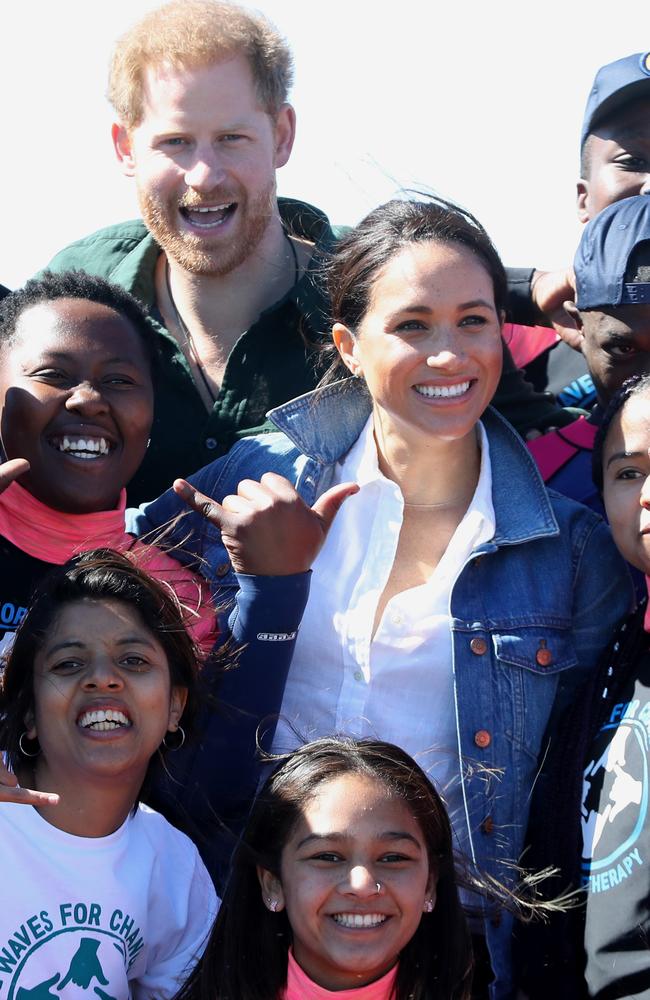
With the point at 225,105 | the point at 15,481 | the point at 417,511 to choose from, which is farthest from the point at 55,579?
the point at 225,105

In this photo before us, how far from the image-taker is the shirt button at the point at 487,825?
3.22 meters

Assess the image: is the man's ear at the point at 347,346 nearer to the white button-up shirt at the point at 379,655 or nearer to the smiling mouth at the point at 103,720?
the white button-up shirt at the point at 379,655

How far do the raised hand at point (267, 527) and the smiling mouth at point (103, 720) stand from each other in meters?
0.42

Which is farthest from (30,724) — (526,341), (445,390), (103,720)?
(526,341)

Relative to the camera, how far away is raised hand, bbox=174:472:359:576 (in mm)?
3061

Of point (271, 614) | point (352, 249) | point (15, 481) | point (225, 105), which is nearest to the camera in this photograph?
point (271, 614)

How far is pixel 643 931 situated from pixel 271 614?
3.32 feet

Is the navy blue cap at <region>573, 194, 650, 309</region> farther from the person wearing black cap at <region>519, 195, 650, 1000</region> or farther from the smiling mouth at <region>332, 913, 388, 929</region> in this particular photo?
the smiling mouth at <region>332, 913, 388, 929</region>

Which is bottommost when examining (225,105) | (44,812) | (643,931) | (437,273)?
(643,931)

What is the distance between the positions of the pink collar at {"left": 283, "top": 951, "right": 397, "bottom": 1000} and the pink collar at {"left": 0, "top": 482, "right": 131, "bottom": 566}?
42.9 inches

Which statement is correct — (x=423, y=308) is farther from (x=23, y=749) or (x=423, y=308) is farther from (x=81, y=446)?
(x=23, y=749)

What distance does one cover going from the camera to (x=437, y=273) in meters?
3.46

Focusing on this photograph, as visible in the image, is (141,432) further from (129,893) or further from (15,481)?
(129,893)

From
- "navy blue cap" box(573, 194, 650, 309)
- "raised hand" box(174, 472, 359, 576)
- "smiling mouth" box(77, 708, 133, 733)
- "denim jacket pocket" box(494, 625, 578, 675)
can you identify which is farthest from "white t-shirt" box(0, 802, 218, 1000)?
"navy blue cap" box(573, 194, 650, 309)
